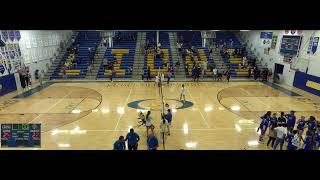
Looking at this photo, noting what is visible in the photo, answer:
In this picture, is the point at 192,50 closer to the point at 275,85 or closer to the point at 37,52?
the point at 275,85

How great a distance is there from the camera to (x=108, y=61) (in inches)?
1013

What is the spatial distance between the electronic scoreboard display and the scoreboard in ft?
65.1

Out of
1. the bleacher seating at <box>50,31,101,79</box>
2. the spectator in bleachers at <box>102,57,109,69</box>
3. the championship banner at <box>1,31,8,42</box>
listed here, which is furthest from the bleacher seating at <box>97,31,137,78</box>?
the championship banner at <box>1,31,8,42</box>

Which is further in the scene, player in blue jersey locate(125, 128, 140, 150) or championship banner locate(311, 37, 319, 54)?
championship banner locate(311, 37, 319, 54)

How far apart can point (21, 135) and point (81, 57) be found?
20138 millimetres

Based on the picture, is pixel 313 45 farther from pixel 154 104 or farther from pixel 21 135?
pixel 21 135

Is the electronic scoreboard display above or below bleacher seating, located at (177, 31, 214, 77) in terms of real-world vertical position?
below

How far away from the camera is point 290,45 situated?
68.0ft

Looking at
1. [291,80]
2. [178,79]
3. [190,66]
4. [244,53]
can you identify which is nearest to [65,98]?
[178,79]

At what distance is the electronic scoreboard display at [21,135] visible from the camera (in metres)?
7.19

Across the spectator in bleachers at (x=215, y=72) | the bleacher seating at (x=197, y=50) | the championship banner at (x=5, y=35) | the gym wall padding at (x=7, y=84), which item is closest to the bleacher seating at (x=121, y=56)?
the bleacher seating at (x=197, y=50)

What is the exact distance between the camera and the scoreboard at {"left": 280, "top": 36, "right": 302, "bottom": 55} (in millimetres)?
19906

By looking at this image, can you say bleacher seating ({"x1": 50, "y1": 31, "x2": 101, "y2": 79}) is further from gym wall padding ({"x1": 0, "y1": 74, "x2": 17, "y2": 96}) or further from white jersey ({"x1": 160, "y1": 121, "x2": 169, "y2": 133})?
white jersey ({"x1": 160, "y1": 121, "x2": 169, "y2": 133})

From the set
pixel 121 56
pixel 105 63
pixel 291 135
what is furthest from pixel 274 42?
pixel 291 135
